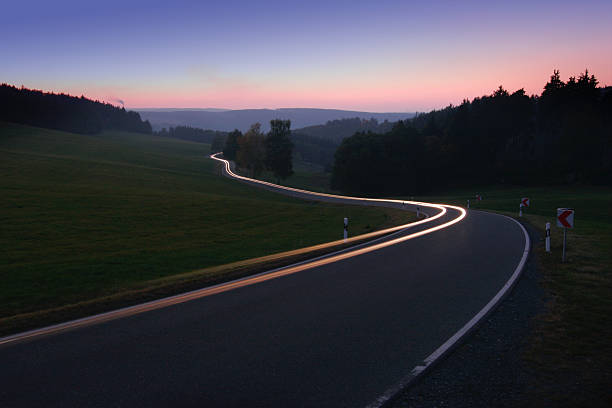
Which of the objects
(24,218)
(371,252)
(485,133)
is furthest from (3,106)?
(371,252)

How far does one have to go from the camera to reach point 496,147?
83.9 m

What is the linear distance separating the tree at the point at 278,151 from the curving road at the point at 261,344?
221ft

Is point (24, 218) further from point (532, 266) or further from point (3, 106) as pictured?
point (3, 106)

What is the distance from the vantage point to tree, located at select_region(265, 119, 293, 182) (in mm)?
76750

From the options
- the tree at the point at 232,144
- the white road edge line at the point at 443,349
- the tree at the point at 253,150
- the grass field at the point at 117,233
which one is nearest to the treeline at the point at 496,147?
the tree at the point at 253,150

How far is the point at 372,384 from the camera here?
4.73m

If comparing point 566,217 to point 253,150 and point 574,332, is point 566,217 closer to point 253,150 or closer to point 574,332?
point 574,332

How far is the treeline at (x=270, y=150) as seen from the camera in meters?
76.9

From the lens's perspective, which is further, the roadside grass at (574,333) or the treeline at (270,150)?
the treeline at (270,150)

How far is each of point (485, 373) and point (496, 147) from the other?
288ft

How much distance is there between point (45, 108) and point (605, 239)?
147 metres

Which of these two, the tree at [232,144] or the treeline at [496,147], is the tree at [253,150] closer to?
the treeline at [496,147]

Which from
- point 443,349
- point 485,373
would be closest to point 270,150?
point 443,349

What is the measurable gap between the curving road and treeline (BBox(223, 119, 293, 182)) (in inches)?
2658
